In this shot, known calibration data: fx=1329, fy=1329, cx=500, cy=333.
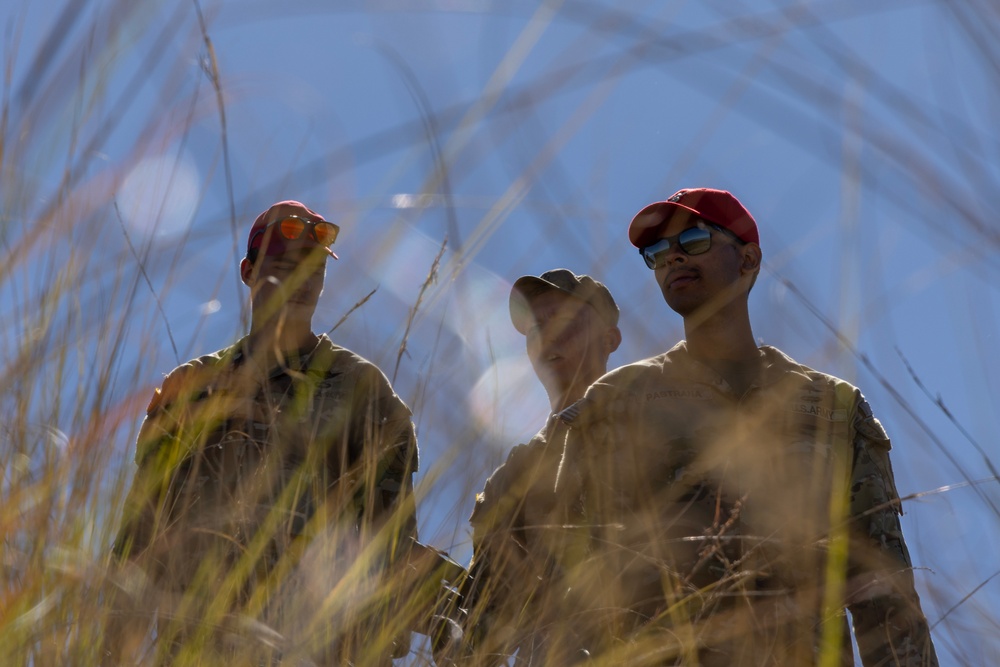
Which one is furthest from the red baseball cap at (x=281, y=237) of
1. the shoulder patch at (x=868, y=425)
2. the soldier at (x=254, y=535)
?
the shoulder patch at (x=868, y=425)

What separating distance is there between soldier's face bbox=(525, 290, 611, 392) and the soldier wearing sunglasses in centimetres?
57

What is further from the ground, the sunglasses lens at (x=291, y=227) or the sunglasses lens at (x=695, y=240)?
the sunglasses lens at (x=695, y=240)

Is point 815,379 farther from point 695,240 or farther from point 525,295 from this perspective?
point 525,295

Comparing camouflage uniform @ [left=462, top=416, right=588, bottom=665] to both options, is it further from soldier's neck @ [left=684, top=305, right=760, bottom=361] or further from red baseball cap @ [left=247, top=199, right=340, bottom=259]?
red baseball cap @ [left=247, top=199, right=340, bottom=259]

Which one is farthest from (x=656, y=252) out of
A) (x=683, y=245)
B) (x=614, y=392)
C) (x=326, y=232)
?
(x=326, y=232)

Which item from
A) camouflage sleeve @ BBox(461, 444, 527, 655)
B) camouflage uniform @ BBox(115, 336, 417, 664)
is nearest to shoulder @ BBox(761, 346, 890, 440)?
camouflage sleeve @ BBox(461, 444, 527, 655)

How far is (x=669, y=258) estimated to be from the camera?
9.27 ft

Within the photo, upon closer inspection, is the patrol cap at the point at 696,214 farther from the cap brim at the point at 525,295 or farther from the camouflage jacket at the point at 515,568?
the cap brim at the point at 525,295

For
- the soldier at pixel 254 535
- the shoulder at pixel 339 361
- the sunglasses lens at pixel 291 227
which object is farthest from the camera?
the shoulder at pixel 339 361

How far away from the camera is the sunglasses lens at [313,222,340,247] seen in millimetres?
2041

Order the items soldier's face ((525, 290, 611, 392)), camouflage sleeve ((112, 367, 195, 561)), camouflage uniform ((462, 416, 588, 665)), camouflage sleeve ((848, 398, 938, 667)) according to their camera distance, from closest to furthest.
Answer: camouflage sleeve ((112, 367, 195, 561)) < camouflage uniform ((462, 416, 588, 665)) < camouflage sleeve ((848, 398, 938, 667)) < soldier's face ((525, 290, 611, 392))

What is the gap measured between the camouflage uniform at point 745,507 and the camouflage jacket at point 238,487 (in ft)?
1.27

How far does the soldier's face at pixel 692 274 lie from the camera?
2.79 meters

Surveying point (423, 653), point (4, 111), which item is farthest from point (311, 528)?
point (4, 111)
